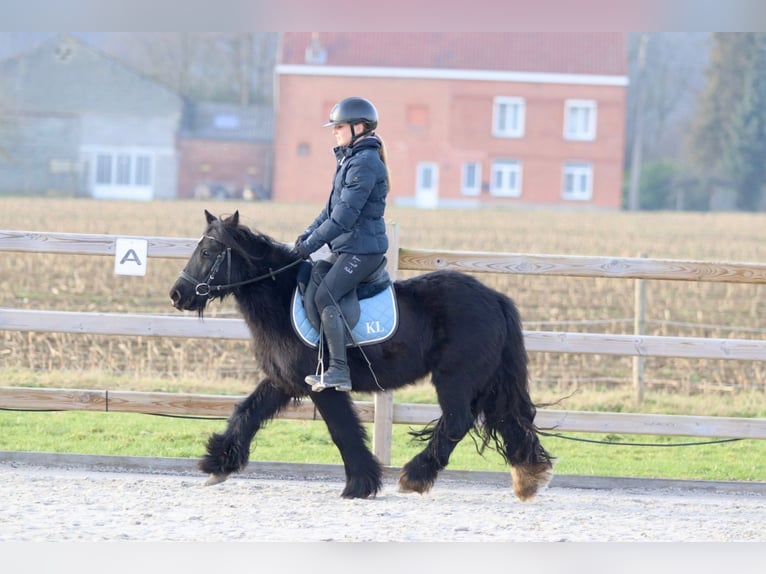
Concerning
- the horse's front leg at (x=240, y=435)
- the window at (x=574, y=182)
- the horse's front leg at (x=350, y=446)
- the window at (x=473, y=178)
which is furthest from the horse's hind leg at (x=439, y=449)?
the window at (x=574, y=182)

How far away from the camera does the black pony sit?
21.8 feet

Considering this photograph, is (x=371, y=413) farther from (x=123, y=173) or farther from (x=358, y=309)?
(x=123, y=173)

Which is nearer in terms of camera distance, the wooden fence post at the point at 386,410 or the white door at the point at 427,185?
the wooden fence post at the point at 386,410

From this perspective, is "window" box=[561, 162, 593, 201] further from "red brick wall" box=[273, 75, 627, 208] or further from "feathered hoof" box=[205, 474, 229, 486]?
"feathered hoof" box=[205, 474, 229, 486]

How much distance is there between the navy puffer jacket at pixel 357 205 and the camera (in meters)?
6.42

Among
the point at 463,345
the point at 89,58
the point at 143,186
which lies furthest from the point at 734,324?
the point at 89,58

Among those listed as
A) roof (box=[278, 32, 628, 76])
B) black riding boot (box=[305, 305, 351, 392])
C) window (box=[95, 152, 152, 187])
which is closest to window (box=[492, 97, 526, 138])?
roof (box=[278, 32, 628, 76])

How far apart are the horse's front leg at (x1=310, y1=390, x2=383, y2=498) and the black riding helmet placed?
1.57m

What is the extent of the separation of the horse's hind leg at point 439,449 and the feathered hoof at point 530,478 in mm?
441

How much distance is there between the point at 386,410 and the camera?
7543mm

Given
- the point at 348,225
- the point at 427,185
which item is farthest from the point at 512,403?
the point at 427,185

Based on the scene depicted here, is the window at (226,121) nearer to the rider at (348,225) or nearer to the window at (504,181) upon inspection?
the window at (504,181)

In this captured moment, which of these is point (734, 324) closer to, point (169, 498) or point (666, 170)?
point (169, 498)

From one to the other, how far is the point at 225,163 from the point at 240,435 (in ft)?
208
